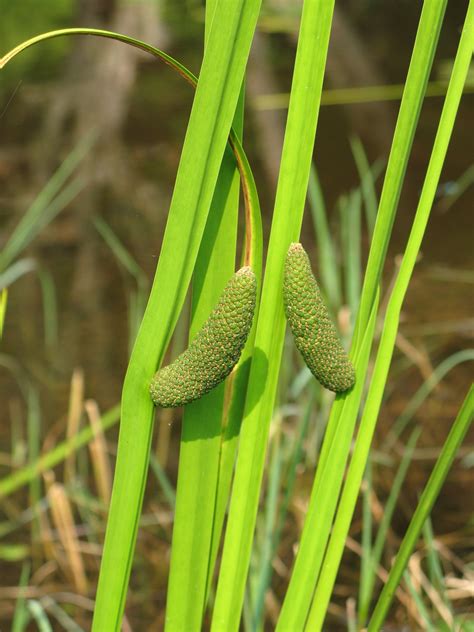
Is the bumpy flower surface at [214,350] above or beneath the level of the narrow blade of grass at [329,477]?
above

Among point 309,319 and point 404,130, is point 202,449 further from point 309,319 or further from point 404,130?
point 404,130

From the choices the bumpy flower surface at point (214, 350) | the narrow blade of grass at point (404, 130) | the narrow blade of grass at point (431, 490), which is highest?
the narrow blade of grass at point (404, 130)

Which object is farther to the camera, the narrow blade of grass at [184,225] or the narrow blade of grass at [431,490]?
the narrow blade of grass at [431,490]

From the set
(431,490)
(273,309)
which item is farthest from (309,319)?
(431,490)

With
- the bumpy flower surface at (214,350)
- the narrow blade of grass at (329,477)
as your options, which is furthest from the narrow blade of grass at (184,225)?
the narrow blade of grass at (329,477)

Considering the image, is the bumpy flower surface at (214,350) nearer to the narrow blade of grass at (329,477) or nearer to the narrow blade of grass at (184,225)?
the narrow blade of grass at (184,225)

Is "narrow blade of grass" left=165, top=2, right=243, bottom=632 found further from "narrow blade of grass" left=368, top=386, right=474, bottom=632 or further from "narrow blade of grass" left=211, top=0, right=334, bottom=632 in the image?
"narrow blade of grass" left=368, top=386, right=474, bottom=632

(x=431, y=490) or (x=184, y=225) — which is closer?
(x=184, y=225)
